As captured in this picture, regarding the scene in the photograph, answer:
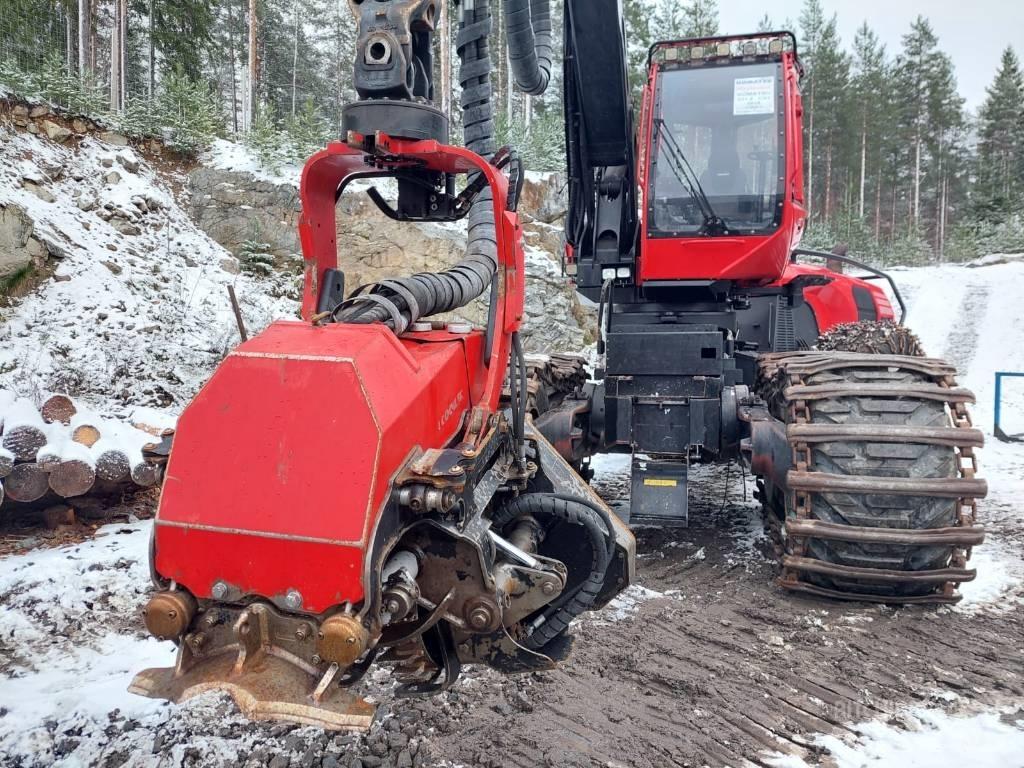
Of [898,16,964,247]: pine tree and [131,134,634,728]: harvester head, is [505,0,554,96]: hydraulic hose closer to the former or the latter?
[131,134,634,728]: harvester head

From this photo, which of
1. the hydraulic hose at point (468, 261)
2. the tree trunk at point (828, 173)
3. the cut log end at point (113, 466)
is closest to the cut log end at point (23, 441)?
the cut log end at point (113, 466)

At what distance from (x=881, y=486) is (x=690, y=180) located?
270 cm

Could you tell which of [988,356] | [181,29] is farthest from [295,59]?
[988,356]

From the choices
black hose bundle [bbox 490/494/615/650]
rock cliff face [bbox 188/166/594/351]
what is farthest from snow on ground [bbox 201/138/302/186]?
black hose bundle [bbox 490/494/615/650]

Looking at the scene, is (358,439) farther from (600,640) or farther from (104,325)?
(104,325)

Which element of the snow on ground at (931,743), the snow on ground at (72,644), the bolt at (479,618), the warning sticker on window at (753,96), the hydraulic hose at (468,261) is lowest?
the snow on ground at (931,743)

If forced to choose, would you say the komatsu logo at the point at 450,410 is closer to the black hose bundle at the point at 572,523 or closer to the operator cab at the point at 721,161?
the black hose bundle at the point at 572,523

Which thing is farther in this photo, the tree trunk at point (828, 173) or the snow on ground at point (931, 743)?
the tree trunk at point (828, 173)

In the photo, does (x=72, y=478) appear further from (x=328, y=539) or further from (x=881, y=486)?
(x=881, y=486)

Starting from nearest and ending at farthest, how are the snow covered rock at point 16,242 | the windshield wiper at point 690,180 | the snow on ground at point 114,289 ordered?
the windshield wiper at point 690,180 → the snow on ground at point 114,289 → the snow covered rock at point 16,242

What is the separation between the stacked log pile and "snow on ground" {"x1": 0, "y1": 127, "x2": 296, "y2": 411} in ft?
4.35

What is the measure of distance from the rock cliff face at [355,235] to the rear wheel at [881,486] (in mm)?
9456

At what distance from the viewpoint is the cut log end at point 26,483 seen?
4488 millimetres

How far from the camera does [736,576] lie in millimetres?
4402
